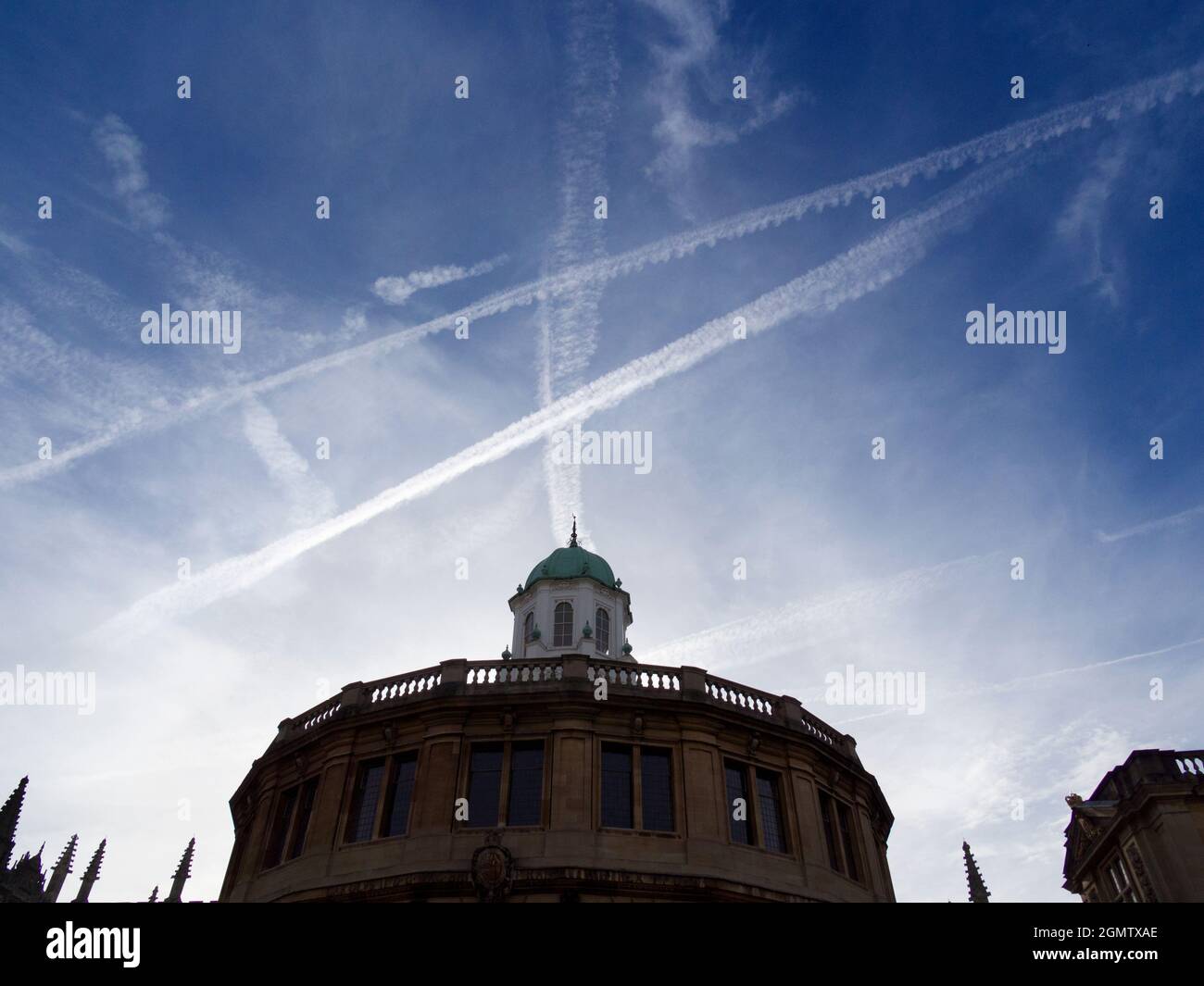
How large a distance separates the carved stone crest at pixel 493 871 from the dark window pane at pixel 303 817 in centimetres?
659

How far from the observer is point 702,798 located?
23.3 metres

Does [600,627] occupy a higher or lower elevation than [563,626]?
higher

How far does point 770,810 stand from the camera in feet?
81.0

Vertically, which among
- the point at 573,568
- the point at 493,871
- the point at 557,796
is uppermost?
the point at 573,568

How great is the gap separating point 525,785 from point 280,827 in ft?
28.9

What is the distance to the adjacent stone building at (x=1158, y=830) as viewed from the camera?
2777 cm

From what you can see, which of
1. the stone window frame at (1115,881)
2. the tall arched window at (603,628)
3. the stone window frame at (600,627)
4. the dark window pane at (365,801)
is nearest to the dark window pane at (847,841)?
the stone window frame at (1115,881)

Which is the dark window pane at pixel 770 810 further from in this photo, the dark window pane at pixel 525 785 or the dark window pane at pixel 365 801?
the dark window pane at pixel 365 801

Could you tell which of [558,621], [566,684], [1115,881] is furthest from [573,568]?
[1115,881]

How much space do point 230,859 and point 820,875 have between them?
19.0 m

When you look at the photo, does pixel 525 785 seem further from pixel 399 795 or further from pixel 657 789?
pixel 399 795

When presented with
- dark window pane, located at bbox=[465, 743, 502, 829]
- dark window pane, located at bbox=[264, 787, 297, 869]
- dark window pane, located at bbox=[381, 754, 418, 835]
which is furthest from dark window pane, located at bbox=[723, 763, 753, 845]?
dark window pane, located at bbox=[264, 787, 297, 869]

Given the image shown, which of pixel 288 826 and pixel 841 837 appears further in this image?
pixel 841 837
